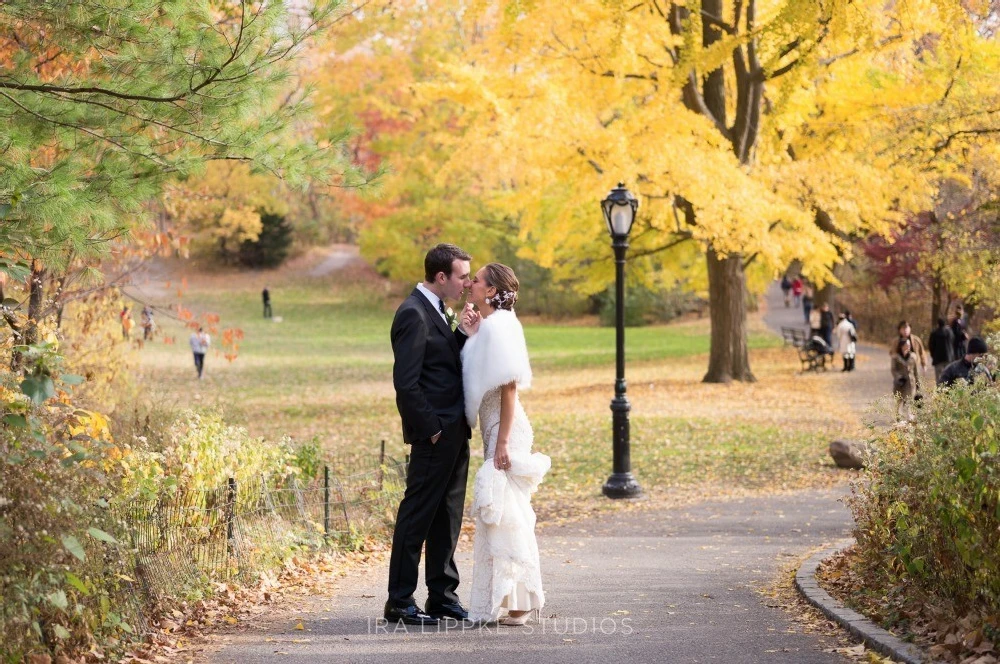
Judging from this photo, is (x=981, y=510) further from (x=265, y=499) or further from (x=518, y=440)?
(x=265, y=499)

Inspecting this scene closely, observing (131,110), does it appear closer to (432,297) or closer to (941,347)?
(432,297)

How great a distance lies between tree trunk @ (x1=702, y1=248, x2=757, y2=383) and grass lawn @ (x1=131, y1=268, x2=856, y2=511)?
633 millimetres

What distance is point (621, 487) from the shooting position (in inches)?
531

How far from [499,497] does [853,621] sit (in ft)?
6.61

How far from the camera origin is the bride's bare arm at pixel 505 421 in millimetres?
6645

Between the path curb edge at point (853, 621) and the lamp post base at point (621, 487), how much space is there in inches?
192

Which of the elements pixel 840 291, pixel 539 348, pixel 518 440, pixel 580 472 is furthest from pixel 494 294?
pixel 840 291

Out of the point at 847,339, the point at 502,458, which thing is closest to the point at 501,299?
the point at 502,458

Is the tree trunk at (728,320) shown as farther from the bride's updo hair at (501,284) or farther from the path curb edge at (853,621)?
the bride's updo hair at (501,284)

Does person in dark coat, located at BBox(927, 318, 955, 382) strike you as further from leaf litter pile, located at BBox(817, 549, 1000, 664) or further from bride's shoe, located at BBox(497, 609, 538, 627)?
bride's shoe, located at BBox(497, 609, 538, 627)

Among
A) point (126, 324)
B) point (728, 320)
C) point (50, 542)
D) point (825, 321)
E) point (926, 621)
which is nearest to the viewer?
point (50, 542)

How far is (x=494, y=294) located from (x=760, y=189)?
1674 centimetres

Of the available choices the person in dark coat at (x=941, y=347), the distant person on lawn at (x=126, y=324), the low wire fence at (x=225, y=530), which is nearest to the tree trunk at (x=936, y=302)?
the person in dark coat at (x=941, y=347)

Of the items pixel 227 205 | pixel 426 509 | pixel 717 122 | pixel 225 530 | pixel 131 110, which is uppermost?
pixel 717 122
